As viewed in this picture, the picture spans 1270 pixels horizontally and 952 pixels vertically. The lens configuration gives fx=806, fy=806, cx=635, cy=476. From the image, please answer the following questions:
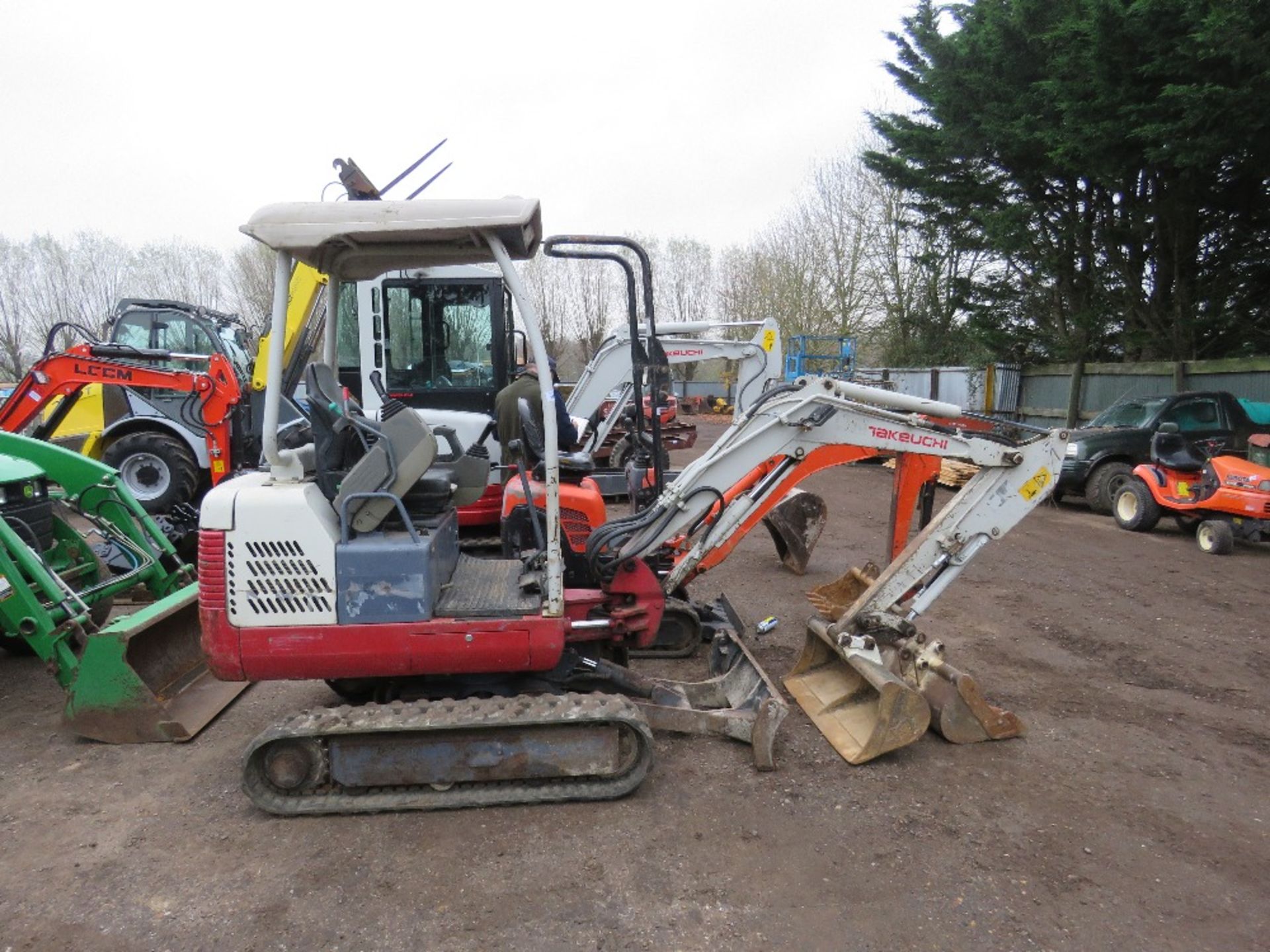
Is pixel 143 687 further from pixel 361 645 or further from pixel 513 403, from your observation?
pixel 513 403

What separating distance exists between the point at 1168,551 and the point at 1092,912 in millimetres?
7265

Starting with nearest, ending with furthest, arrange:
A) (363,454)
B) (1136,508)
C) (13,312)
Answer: (363,454) → (1136,508) → (13,312)

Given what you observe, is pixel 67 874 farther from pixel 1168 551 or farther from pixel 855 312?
pixel 855 312

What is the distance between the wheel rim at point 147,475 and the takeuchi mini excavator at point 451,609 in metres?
6.58

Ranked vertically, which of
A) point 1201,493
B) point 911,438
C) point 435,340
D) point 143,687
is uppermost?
point 435,340

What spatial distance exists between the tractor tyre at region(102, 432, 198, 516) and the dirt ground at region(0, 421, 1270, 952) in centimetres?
499

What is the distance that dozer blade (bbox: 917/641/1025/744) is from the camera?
165 inches

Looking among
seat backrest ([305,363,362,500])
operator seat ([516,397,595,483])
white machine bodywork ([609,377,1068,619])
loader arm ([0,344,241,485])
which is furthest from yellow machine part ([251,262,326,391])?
loader arm ([0,344,241,485])

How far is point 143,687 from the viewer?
4.21m

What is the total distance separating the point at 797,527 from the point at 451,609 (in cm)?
474

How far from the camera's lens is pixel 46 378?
7.80m

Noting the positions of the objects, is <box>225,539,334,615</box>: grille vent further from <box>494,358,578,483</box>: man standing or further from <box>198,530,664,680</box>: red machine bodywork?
<box>494,358,578,483</box>: man standing

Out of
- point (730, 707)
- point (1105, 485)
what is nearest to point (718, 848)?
point (730, 707)

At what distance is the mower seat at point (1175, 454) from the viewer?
364 inches
